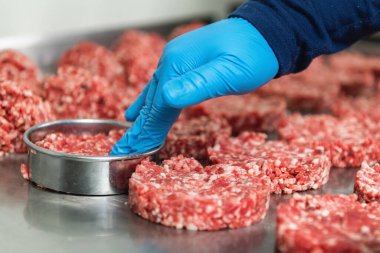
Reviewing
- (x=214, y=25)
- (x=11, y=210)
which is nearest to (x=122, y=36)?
(x=214, y=25)

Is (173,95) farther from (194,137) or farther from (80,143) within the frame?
(194,137)

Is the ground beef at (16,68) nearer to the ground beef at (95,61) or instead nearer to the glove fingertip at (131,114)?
the ground beef at (95,61)

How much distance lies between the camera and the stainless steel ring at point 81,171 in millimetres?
2549

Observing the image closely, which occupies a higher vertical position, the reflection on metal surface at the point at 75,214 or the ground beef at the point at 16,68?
the ground beef at the point at 16,68

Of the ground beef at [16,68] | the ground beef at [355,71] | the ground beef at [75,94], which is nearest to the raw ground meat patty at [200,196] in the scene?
the ground beef at [75,94]

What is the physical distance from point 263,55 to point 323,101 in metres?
1.65

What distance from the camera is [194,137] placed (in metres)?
3.13

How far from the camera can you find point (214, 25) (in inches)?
107

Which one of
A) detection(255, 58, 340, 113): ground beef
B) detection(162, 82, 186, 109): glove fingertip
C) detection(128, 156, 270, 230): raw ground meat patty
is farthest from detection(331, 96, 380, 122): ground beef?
detection(162, 82, 186, 109): glove fingertip

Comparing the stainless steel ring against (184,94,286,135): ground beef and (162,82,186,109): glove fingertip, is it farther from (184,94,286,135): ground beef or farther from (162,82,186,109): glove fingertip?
(184,94,286,135): ground beef

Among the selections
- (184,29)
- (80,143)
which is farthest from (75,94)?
(184,29)

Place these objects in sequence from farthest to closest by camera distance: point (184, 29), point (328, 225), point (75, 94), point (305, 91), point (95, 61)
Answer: point (184, 29)
point (305, 91)
point (95, 61)
point (75, 94)
point (328, 225)

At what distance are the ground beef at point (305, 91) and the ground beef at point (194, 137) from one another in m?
0.93

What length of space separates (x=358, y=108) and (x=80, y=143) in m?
1.89
